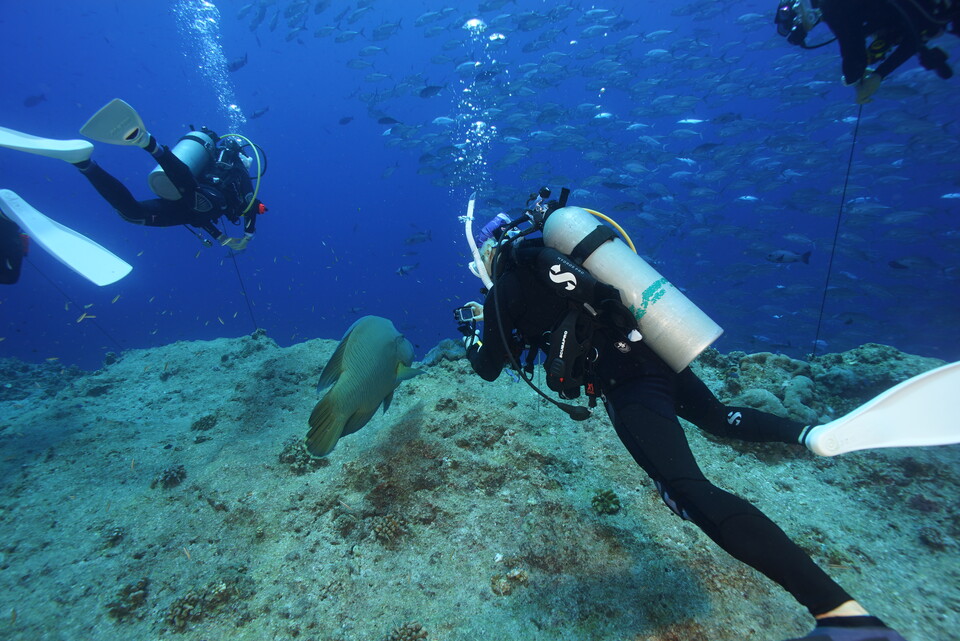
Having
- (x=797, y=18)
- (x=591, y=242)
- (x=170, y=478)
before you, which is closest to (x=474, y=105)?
(x=797, y=18)

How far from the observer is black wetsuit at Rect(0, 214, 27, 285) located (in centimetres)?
547

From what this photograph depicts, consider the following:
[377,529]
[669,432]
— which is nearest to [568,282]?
[669,432]

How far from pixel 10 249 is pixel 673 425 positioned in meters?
8.69

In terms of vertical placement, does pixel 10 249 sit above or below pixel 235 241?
above

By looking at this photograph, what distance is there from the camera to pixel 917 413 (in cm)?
205

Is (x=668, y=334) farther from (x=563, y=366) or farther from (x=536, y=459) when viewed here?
(x=536, y=459)

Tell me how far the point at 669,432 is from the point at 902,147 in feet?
75.2

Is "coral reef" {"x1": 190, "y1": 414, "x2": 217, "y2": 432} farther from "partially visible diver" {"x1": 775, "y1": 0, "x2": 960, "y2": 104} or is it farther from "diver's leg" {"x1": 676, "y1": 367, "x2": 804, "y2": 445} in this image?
"partially visible diver" {"x1": 775, "y1": 0, "x2": 960, "y2": 104}

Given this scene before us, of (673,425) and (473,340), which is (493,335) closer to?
(473,340)

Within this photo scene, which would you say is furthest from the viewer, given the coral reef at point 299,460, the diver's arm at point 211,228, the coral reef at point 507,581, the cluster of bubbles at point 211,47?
the cluster of bubbles at point 211,47

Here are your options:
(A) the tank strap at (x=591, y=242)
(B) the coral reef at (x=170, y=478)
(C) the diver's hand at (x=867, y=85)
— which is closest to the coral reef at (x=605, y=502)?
(A) the tank strap at (x=591, y=242)

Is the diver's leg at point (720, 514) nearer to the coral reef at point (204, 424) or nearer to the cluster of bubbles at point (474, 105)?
the coral reef at point (204, 424)

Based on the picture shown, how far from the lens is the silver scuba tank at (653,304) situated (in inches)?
97.0

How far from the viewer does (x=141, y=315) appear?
2662 inches
